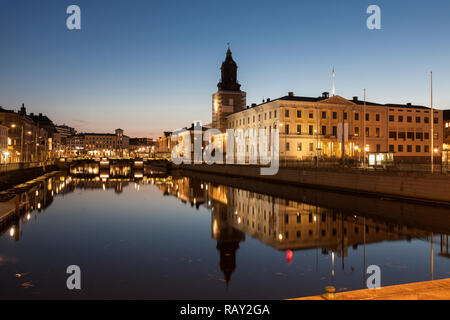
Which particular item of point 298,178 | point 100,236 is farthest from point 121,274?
point 298,178

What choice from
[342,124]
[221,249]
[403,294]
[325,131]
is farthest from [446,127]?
[403,294]

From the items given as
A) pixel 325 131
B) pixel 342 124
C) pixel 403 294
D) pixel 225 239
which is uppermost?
pixel 342 124

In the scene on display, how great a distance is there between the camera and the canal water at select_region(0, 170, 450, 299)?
12578 mm

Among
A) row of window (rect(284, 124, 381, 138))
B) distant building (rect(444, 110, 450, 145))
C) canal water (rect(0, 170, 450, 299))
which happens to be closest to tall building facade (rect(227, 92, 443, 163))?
row of window (rect(284, 124, 381, 138))

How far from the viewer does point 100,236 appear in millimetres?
21906

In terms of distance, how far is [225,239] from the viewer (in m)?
20.9

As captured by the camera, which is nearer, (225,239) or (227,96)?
(225,239)

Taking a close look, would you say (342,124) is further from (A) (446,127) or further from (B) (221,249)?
(B) (221,249)

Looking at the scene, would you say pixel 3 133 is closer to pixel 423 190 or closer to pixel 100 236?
pixel 100 236

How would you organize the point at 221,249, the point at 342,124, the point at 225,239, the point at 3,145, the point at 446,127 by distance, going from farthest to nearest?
1. the point at 446,127
2. the point at 3,145
3. the point at 342,124
4. the point at 225,239
5. the point at 221,249

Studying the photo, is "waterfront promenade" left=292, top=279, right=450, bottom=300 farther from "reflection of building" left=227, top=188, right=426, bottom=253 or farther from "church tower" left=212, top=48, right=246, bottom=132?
"church tower" left=212, top=48, right=246, bottom=132

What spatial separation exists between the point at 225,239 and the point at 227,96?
Result: 103 meters

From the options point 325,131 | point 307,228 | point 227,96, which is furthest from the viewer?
point 227,96

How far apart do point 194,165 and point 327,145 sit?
35.9 metres
